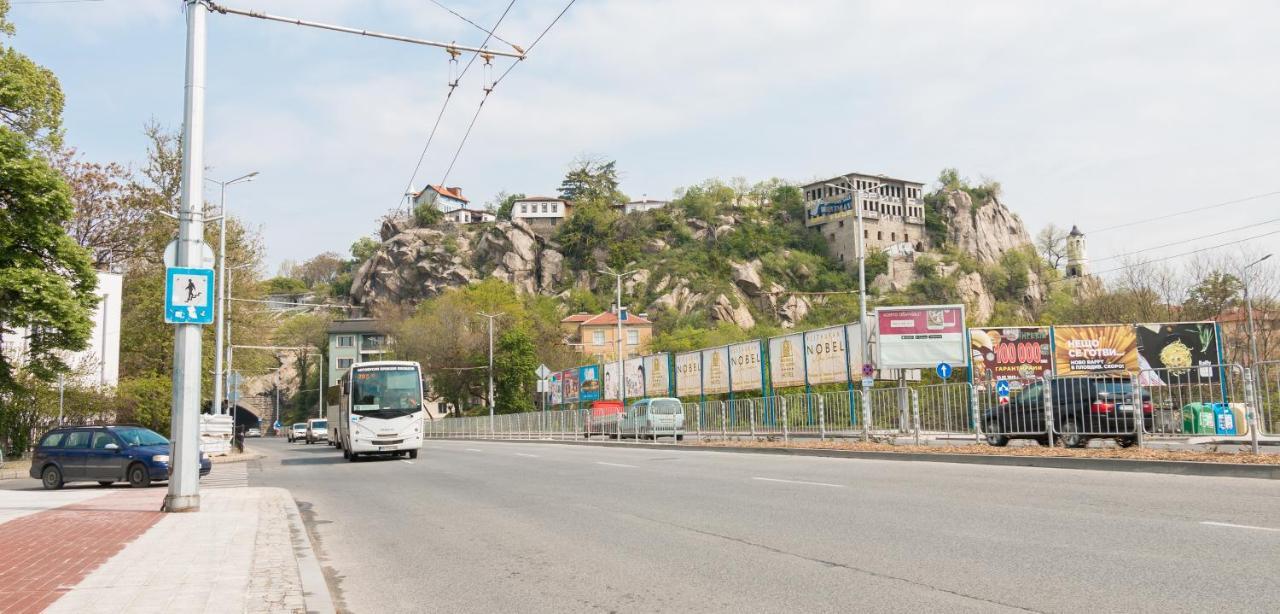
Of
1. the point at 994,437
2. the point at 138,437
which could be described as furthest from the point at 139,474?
the point at 994,437

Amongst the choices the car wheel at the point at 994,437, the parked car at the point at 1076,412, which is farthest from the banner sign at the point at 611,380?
the parked car at the point at 1076,412

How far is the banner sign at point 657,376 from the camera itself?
44.9 metres

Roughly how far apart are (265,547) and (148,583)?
6.78ft

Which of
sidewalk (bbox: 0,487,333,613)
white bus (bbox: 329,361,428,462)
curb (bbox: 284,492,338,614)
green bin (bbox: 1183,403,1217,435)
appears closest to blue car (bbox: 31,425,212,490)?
white bus (bbox: 329,361,428,462)

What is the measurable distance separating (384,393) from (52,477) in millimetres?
8989

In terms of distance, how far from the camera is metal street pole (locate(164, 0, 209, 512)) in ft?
40.3

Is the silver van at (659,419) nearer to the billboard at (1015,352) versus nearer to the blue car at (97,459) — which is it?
the blue car at (97,459)

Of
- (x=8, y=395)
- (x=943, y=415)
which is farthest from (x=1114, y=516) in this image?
(x=8, y=395)

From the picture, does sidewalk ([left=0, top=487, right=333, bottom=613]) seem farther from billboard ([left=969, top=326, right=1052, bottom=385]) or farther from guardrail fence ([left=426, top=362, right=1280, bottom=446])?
billboard ([left=969, top=326, right=1052, bottom=385])

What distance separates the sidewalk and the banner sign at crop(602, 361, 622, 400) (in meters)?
38.1

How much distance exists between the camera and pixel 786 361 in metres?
35.3

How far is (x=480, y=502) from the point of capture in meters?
14.0

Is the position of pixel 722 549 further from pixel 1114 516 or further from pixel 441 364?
pixel 441 364

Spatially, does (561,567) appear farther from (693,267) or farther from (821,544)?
(693,267)
